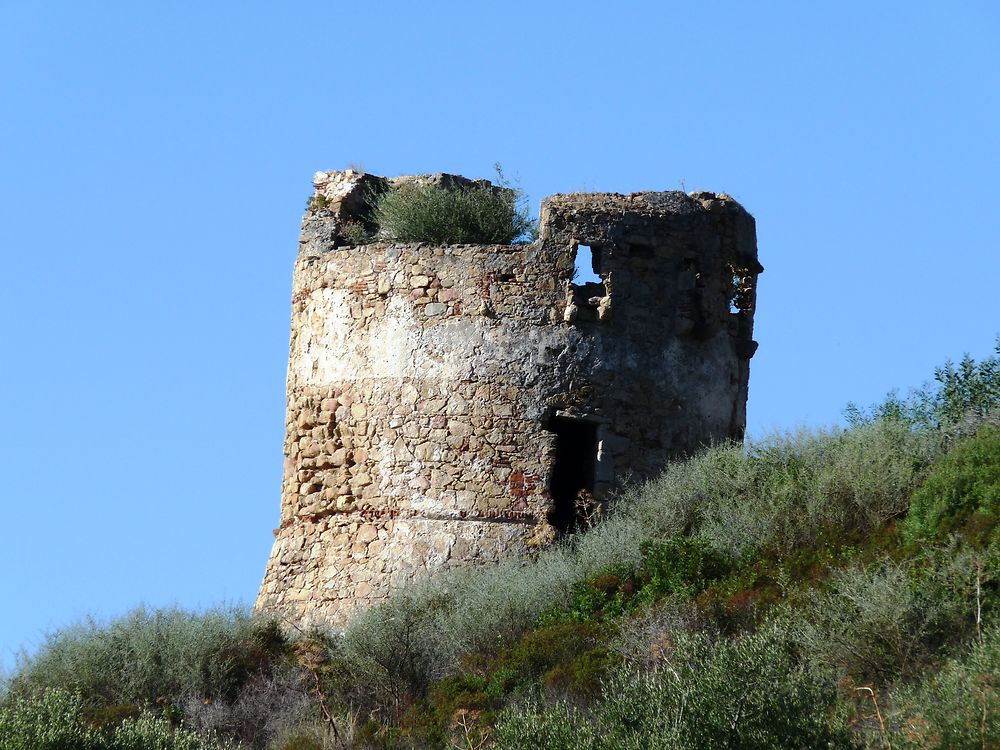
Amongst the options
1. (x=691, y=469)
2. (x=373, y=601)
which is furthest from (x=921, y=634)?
(x=373, y=601)

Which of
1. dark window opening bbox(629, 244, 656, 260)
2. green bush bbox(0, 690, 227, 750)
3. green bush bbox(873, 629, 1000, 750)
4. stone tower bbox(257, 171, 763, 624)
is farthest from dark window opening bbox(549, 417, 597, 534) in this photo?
green bush bbox(873, 629, 1000, 750)

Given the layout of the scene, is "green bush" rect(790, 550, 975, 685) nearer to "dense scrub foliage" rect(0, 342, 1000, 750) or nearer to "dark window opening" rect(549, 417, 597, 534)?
"dense scrub foliage" rect(0, 342, 1000, 750)

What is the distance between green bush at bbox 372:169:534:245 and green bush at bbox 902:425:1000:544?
4.90 m

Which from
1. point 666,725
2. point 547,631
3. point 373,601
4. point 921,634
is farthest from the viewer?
point 373,601

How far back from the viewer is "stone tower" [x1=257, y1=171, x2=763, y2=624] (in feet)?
57.9

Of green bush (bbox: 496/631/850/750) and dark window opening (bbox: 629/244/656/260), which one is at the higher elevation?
dark window opening (bbox: 629/244/656/260)

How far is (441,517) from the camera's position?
57.8 ft

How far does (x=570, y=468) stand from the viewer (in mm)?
18375

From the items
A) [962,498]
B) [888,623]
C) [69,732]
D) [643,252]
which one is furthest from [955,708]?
[643,252]

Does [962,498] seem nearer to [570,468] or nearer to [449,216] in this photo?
[570,468]

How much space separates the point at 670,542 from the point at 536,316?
250 cm

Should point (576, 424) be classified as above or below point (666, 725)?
above

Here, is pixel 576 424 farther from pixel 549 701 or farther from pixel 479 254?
pixel 549 701

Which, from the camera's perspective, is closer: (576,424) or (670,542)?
(670,542)
